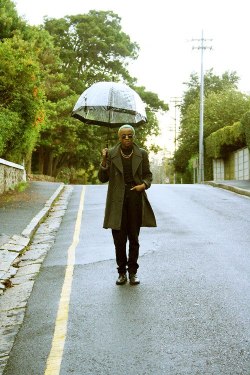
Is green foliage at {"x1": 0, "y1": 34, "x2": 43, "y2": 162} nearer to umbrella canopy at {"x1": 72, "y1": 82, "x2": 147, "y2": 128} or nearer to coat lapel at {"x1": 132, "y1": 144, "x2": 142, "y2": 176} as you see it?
umbrella canopy at {"x1": 72, "y1": 82, "x2": 147, "y2": 128}

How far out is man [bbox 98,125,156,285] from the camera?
21.7ft

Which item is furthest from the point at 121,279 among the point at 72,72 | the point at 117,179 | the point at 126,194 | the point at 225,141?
the point at 72,72

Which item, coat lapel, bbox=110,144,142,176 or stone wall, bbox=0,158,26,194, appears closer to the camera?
coat lapel, bbox=110,144,142,176

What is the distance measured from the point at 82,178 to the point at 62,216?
3568 cm

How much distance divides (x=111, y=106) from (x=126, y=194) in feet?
14.3

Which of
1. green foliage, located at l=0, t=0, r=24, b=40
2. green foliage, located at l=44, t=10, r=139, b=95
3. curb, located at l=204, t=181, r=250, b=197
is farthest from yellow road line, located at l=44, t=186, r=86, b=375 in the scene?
green foliage, located at l=44, t=10, r=139, b=95

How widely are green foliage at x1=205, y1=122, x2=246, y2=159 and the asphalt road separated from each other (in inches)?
949

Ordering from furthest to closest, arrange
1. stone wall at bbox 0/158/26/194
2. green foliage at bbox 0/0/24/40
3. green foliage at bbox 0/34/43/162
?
1. green foliage at bbox 0/0/24/40
2. green foliage at bbox 0/34/43/162
3. stone wall at bbox 0/158/26/194

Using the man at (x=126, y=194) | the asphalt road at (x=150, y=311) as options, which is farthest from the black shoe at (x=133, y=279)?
the asphalt road at (x=150, y=311)

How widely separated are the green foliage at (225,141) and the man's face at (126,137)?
26915 millimetres

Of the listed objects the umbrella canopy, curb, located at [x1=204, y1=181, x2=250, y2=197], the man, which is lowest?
curb, located at [x1=204, y1=181, x2=250, y2=197]

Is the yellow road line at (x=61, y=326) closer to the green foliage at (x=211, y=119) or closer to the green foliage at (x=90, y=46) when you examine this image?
the green foliage at (x=211, y=119)

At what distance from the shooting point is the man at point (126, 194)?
6.61m

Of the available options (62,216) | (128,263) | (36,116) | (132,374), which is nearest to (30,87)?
(36,116)
